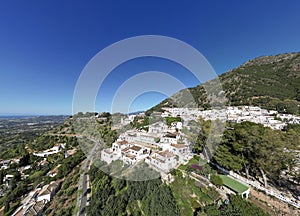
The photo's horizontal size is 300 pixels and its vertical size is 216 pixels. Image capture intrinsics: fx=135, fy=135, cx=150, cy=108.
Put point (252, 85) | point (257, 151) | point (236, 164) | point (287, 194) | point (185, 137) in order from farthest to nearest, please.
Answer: point (252, 85) → point (185, 137) → point (236, 164) → point (257, 151) → point (287, 194)

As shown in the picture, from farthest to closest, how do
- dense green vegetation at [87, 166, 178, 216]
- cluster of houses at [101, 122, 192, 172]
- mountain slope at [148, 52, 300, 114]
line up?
mountain slope at [148, 52, 300, 114], cluster of houses at [101, 122, 192, 172], dense green vegetation at [87, 166, 178, 216]

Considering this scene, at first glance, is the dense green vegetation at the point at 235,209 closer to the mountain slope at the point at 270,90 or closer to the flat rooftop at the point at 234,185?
the flat rooftop at the point at 234,185

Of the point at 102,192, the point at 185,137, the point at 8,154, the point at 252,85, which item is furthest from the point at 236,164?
the point at 252,85

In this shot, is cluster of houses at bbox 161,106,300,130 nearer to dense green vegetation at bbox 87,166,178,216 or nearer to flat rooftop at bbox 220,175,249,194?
flat rooftop at bbox 220,175,249,194

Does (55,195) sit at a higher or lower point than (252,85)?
lower

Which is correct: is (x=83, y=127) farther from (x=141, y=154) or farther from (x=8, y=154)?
(x=141, y=154)

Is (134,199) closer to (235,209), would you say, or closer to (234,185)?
(235,209)

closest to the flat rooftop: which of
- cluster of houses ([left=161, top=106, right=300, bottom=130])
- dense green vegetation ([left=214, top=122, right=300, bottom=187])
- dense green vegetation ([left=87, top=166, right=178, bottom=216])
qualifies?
dense green vegetation ([left=214, top=122, right=300, bottom=187])

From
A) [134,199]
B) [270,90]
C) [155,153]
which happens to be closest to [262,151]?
[155,153]
